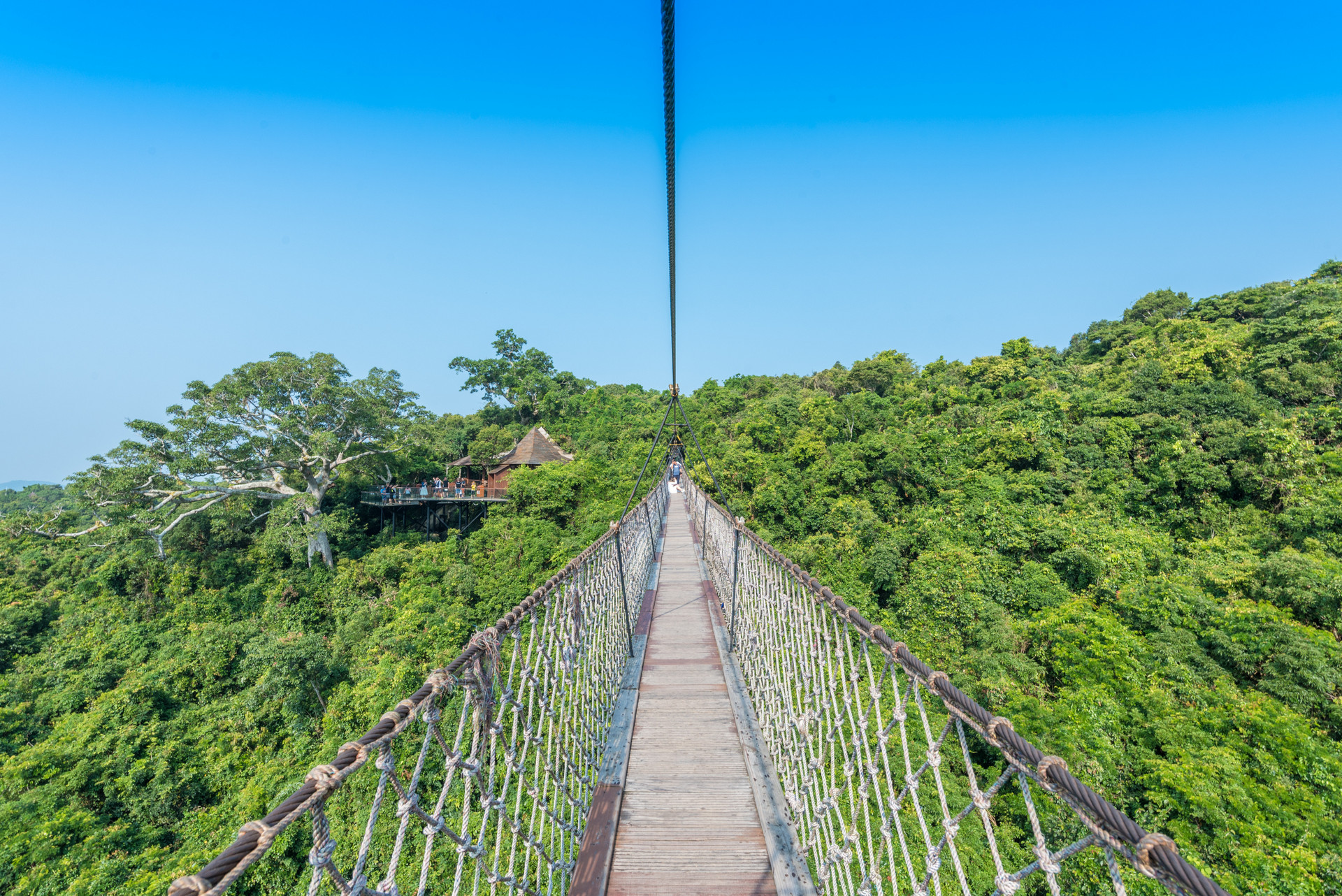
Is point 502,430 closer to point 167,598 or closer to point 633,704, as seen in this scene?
point 167,598

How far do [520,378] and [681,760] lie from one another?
3519 centimetres

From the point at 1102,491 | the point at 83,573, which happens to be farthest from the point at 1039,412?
the point at 83,573

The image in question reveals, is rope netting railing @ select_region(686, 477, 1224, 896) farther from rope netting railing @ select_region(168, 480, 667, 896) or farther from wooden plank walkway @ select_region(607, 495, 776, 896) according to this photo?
rope netting railing @ select_region(168, 480, 667, 896)

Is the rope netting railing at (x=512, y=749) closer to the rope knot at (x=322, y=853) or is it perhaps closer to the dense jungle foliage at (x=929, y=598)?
the rope knot at (x=322, y=853)

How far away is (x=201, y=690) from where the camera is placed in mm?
14000

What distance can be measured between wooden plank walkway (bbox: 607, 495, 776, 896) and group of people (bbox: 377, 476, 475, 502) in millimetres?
22564

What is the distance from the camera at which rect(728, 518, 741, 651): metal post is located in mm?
3686

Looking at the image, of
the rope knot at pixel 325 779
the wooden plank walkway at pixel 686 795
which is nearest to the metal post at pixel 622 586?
the wooden plank walkway at pixel 686 795

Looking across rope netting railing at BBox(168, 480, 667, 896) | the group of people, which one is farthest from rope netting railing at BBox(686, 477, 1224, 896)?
the group of people

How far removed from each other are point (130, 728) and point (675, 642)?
53.0 ft

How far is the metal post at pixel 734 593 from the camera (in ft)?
12.1

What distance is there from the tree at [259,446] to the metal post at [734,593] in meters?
18.9

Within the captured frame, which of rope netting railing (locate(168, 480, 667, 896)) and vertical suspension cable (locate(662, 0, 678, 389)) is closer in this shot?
rope netting railing (locate(168, 480, 667, 896))

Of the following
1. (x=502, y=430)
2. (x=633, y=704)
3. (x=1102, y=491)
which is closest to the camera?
(x=633, y=704)
